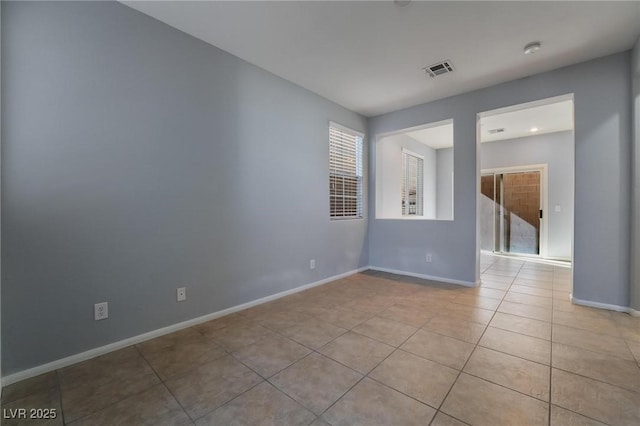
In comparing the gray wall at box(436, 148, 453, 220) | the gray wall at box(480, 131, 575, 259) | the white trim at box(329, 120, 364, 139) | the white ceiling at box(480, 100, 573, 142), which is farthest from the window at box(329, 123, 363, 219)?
the gray wall at box(480, 131, 575, 259)

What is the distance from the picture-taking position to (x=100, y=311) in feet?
6.61

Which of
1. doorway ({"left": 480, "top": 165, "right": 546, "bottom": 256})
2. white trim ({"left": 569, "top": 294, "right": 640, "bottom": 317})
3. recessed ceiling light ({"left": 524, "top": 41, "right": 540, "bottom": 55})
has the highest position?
recessed ceiling light ({"left": 524, "top": 41, "right": 540, "bottom": 55})

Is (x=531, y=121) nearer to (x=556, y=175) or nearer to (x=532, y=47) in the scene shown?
(x=556, y=175)

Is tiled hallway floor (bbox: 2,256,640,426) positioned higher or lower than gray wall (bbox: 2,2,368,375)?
lower

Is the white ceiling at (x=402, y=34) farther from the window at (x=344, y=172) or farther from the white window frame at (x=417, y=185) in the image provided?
the white window frame at (x=417, y=185)

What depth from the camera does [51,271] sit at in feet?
5.97

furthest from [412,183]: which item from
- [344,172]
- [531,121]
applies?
[344,172]

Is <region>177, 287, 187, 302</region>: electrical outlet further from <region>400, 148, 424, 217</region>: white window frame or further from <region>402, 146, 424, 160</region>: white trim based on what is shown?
<region>402, 146, 424, 160</region>: white trim

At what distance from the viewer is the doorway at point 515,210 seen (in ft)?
19.5

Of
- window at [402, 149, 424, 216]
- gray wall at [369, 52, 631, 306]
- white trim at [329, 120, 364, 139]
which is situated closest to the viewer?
gray wall at [369, 52, 631, 306]

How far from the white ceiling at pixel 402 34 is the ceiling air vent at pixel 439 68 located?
0.24ft

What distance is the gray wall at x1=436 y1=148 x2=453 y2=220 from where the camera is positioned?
23.8ft

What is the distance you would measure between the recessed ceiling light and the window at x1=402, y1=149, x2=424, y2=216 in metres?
3.22

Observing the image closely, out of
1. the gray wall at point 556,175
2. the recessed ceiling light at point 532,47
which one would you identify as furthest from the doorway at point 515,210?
the recessed ceiling light at point 532,47
